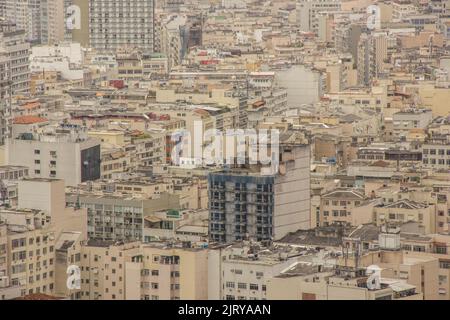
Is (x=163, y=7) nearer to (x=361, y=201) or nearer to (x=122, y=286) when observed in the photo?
(x=361, y=201)

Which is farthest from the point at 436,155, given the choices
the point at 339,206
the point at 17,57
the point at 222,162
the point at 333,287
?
the point at 17,57

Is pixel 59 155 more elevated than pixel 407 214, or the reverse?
pixel 59 155

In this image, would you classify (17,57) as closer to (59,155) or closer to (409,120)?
(409,120)

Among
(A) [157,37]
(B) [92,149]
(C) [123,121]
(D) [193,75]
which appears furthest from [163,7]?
(B) [92,149]

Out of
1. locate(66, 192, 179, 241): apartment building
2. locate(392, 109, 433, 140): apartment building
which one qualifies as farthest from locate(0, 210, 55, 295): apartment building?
locate(392, 109, 433, 140): apartment building

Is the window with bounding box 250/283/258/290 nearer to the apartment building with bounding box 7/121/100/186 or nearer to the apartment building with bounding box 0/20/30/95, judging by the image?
the apartment building with bounding box 7/121/100/186

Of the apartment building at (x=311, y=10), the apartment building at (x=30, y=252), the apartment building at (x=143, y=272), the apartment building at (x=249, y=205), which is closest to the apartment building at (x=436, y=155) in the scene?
the apartment building at (x=249, y=205)
